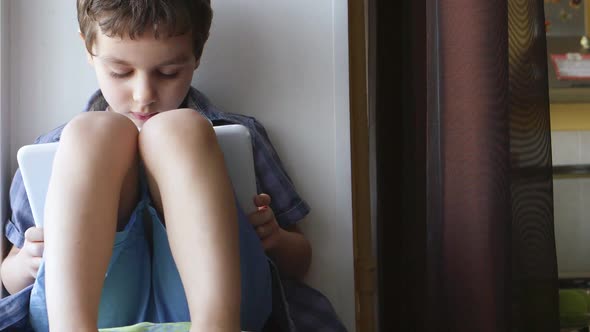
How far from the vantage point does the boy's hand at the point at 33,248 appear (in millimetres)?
844

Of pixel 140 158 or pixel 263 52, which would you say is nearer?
pixel 140 158

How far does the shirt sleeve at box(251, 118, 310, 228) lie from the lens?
40.3 inches

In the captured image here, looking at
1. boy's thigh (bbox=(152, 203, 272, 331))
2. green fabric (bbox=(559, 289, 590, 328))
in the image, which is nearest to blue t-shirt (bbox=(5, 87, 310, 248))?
boy's thigh (bbox=(152, 203, 272, 331))

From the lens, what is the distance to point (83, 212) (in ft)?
2.28

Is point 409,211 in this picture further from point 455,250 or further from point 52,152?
point 52,152

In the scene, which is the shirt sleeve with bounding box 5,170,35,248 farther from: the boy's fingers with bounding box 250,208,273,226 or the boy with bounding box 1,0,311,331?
the boy's fingers with bounding box 250,208,273,226

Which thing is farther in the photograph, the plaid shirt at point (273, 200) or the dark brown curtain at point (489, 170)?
the plaid shirt at point (273, 200)

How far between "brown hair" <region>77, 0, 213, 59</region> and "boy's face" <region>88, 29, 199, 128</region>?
1 cm

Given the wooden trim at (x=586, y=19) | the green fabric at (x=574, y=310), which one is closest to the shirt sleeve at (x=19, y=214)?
the green fabric at (x=574, y=310)

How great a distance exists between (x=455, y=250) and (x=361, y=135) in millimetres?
373

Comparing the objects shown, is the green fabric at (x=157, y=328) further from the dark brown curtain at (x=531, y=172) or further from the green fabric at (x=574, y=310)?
the green fabric at (x=574, y=310)

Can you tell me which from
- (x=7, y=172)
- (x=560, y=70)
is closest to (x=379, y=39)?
(x=7, y=172)

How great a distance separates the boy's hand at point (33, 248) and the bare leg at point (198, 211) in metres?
0.19

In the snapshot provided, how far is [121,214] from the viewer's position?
30.9 inches
